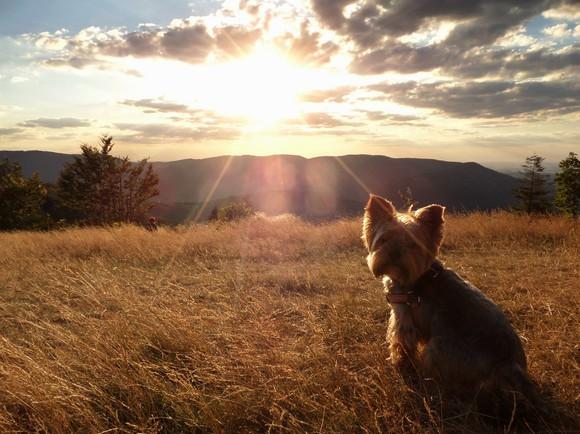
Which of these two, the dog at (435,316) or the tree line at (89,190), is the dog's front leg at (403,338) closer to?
the dog at (435,316)

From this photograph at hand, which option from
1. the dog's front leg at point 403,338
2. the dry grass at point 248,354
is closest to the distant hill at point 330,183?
the dry grass at point 248,354

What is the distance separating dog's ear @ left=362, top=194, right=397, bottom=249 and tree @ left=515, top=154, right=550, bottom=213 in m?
69.0

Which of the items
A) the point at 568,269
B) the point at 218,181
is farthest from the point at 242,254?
the point at 218,181

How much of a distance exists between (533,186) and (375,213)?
238 ft

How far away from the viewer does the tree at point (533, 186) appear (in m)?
64.3

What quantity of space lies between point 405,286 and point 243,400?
181 cm

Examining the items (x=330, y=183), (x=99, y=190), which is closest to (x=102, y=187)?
(x=99, y=190)

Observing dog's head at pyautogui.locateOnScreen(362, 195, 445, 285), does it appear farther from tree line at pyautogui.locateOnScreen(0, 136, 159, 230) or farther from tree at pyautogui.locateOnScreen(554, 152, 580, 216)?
tree line at pyautogui.locateOnScreen(0, 136, 159, 230)

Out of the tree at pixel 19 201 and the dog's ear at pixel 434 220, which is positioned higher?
the dog's ear at pixel 434 220

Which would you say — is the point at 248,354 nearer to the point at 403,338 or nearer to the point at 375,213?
the point at 403,338

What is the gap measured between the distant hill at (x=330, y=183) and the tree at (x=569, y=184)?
82.7 m

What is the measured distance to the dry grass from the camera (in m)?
3.42

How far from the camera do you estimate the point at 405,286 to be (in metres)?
3.94

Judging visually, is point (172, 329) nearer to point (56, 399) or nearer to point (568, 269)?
point (56, 399)
